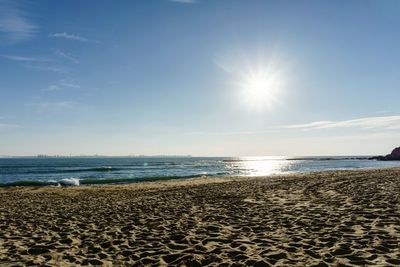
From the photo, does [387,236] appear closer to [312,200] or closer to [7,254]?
[312,200]

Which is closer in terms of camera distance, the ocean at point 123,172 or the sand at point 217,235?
the sand at point 217,235

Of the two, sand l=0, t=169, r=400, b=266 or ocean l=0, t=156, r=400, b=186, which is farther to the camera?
ocean l=0, t=156, r=400, b=186

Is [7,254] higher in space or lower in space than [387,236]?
lower

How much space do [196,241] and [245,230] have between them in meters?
1.52

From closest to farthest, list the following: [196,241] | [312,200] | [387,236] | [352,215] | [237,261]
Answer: [237,261] < [387,236] < [196,241] < [352,215] < [312,200]

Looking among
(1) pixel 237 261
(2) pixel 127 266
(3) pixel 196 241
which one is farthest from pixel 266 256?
(2) pixel 127 266

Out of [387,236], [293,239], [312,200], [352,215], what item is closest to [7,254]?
[293,239]

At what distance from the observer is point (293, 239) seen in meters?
7.49

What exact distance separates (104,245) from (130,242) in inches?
24.0

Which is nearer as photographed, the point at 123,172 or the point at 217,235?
the point at 217,235

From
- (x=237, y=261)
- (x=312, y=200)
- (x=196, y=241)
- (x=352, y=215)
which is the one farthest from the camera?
(x=312, y=200)

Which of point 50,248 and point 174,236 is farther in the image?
point 174,236

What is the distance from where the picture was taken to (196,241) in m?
7.85

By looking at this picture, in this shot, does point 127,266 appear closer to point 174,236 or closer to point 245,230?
point 174,236
